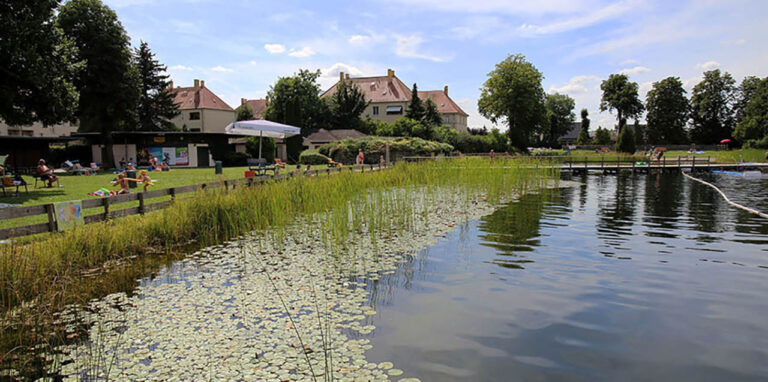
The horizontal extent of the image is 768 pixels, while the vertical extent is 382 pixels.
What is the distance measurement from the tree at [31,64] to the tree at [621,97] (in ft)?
243

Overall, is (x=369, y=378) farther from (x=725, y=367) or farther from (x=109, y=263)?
(x=109, y=263)

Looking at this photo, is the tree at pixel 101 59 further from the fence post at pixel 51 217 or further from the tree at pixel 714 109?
the tree at pixel 714 109

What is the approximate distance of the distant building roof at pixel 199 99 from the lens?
61656mm

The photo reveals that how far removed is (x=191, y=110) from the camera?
61.4 meters

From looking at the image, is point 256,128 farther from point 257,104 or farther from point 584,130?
point 584,130

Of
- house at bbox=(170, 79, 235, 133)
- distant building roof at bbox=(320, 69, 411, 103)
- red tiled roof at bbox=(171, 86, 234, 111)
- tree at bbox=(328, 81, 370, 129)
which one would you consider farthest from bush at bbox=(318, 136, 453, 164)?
distant building roof at bbox=(320, 69, 411, 103)

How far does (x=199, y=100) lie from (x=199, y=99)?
0.69 feet

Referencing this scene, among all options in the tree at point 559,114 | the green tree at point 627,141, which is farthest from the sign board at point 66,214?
the tree at point 559,114

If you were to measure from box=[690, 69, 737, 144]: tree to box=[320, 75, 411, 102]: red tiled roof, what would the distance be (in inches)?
1809

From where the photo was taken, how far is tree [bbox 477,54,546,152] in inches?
2413

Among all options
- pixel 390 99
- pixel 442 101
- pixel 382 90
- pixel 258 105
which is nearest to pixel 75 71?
pixel 390 99

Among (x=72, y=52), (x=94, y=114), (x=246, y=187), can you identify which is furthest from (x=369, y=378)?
(x=94, y=114)

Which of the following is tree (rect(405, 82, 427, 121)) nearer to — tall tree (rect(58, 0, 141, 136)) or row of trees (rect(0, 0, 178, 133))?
row of trees (rect(0, 0, 178, 133))

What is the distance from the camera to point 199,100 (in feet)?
204
